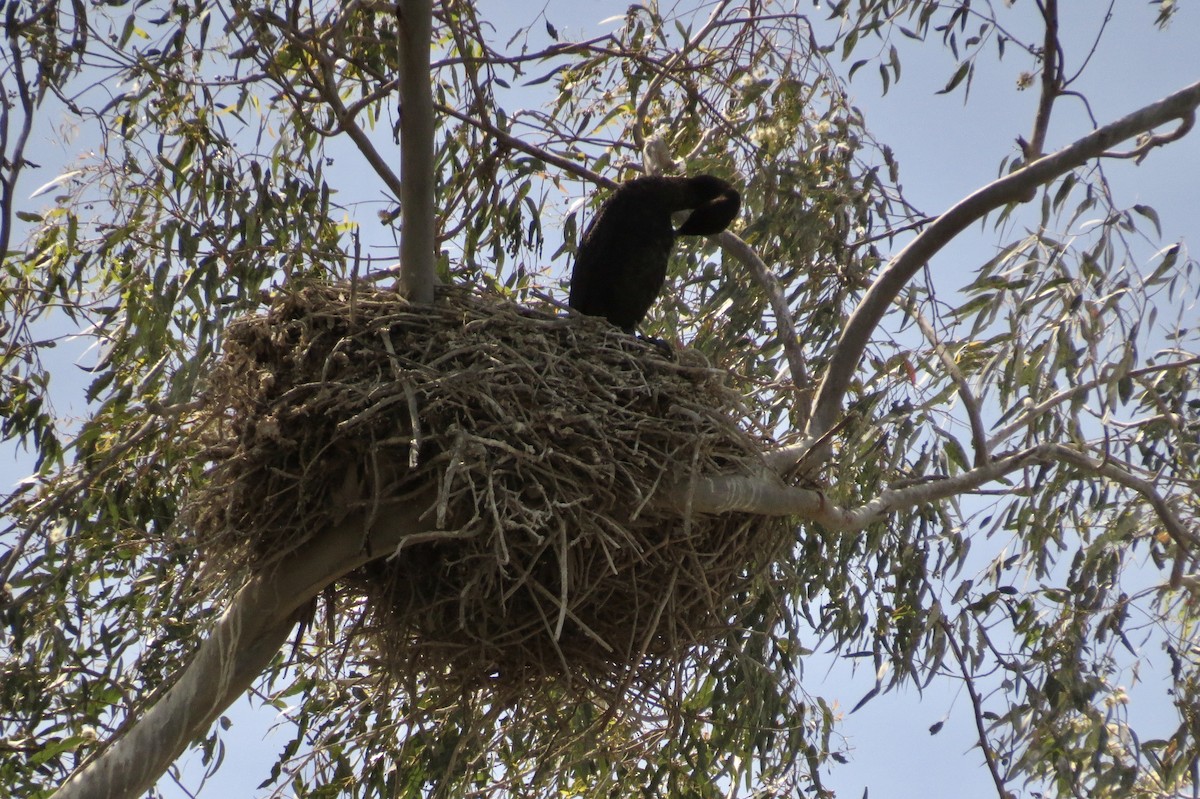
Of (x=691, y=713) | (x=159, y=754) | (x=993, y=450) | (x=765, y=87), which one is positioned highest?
(x=765, y=87)

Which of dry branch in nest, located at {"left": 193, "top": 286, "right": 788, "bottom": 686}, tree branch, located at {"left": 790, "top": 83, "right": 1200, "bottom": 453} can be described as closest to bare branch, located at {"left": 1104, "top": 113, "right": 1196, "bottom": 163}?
tree branch, located at {"left": 790, "top": 83, "right": 1200, "bottom": 453}

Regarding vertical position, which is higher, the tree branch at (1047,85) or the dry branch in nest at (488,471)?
the tree branch at (1047,85)

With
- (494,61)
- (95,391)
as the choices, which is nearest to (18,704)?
(95,391)

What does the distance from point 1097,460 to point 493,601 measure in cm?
274

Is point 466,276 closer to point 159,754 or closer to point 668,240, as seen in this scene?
point 668,240

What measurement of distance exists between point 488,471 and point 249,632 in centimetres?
91

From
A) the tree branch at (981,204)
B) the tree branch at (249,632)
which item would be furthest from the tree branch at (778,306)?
the tree branch at (249,632)

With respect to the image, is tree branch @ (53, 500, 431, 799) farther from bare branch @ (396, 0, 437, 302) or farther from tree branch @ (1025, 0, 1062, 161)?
tree branch @ (1025, 0, 1062, 161)

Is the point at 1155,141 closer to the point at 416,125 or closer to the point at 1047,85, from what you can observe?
the point at 1047,85

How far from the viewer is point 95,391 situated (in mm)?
5867

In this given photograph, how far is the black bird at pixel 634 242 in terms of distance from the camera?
5.84 m

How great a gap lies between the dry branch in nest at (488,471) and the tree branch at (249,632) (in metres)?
0.08

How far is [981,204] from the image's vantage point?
4598mm

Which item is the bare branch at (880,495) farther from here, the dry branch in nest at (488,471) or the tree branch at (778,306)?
the tree branch at (778,306)
